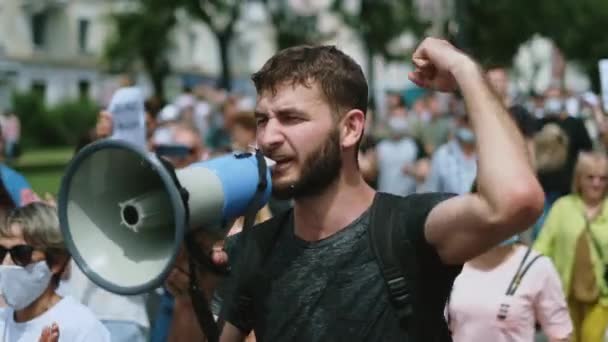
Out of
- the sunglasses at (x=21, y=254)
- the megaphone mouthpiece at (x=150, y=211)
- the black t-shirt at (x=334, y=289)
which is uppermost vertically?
the megaphone mouthpiece at (x=150, y=211)

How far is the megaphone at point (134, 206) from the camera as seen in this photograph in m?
2.88

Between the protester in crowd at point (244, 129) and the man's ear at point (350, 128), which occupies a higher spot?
the man's ear at point (350, 128)

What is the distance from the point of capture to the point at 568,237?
7.38 meters

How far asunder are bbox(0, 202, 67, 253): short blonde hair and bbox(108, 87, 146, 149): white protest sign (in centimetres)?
150

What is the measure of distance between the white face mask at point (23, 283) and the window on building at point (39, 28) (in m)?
61.4

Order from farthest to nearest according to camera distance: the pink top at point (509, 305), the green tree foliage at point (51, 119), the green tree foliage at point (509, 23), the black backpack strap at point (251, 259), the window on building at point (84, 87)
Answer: the window on building at point (84, 87) → the green tree foliage at point (51, 119) → the green tree foliage at point (509, 23) → the pink top at point (509, 305) → the black backpack strap at point (251, 259)

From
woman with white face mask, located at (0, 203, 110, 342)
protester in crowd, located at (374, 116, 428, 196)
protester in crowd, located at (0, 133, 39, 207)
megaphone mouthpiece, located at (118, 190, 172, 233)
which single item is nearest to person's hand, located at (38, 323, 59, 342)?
woman with white face mask, located at (0, 203, 110, 342)

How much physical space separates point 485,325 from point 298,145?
2.64m

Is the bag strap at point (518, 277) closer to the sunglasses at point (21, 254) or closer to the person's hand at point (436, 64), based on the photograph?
the sunglasses at point (21, 254)

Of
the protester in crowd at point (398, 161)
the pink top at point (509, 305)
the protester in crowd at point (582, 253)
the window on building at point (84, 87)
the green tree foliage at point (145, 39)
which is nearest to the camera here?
the pink top at point (509, 305)

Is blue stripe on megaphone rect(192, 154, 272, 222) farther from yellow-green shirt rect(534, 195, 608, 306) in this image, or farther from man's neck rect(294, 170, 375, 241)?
yellow-green shirt rect(534, 195, 608, 306)

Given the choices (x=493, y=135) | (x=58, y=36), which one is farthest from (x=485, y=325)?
(x=58, y=36)

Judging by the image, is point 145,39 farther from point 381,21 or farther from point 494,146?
point 494,146

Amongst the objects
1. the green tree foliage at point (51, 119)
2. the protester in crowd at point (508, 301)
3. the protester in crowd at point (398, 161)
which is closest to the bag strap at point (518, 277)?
the protester in crowd at point (508, 301)
